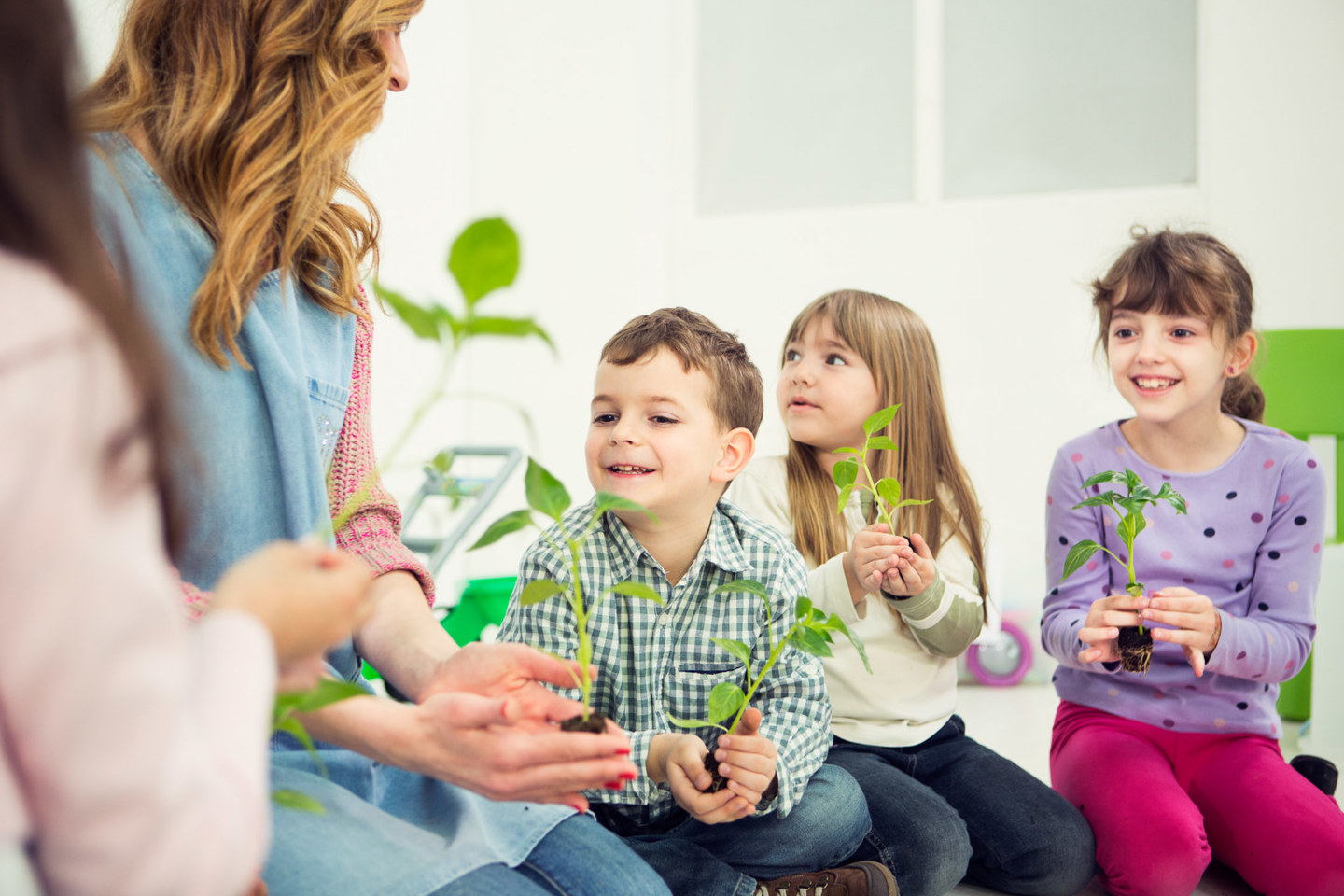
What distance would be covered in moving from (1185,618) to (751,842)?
0.71 metres

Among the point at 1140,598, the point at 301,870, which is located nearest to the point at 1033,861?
the point at 1140,598

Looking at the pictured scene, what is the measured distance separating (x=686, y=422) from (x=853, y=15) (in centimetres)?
295

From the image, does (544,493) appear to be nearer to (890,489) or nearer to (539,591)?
(539,591)

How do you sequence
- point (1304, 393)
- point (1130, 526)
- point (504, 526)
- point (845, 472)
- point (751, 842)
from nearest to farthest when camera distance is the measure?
point (504, 526), point (751, 842), point (845, 472), point (1130, 526), point (1304, 393)

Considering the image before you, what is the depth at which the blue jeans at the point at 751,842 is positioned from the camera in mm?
1206

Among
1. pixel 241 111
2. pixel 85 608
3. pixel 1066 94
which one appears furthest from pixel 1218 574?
pixel 1066 94

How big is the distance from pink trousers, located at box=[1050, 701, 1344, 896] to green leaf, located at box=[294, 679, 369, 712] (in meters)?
1.25

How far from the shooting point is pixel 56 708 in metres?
0.45

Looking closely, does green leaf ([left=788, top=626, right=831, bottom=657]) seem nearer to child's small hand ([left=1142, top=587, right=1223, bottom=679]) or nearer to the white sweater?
the white sweater

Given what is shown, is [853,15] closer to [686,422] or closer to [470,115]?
[470,115]

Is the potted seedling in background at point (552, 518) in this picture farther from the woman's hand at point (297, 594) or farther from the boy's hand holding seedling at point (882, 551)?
the boy's hand holding seedling at point (882, 551)

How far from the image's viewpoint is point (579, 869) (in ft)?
3.06

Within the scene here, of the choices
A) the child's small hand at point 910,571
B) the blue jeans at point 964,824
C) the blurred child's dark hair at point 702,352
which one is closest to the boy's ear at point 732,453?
the blurred child's dark hair at point 702,352

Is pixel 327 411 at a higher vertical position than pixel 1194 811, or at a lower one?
higher
